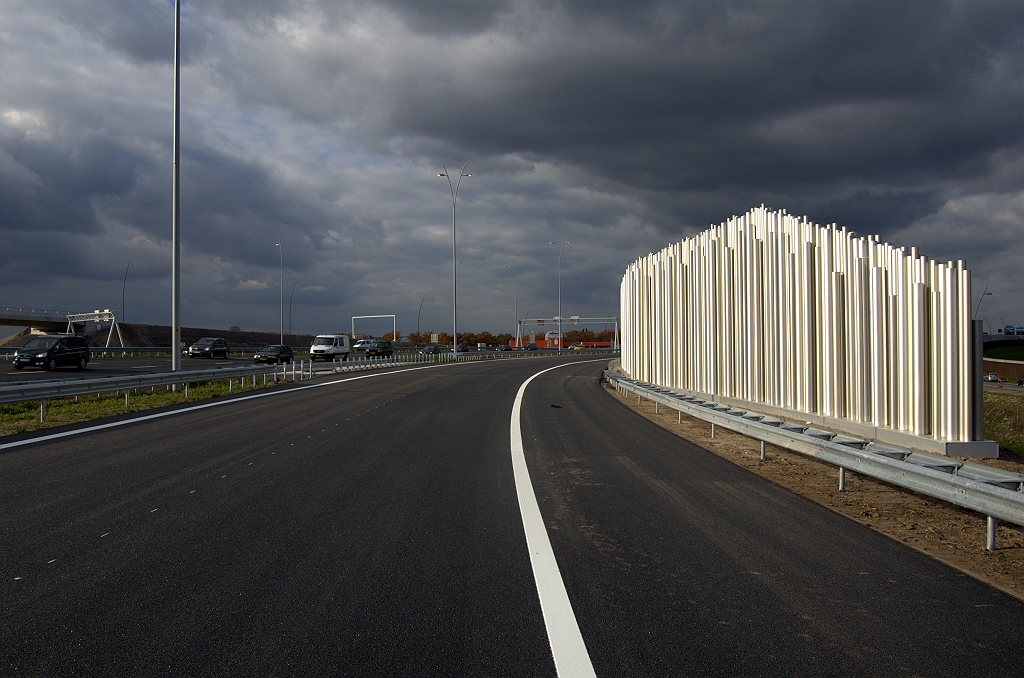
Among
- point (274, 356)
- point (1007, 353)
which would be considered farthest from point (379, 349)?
point (1007, 353)

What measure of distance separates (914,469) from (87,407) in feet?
59.1

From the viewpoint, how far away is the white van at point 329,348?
54719 mm

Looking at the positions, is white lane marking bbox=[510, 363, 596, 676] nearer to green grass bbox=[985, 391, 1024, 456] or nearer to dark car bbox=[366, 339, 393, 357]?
green grass bbox=[985, 391, 1024, 456]

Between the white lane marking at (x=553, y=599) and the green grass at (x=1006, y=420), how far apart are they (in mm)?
26199

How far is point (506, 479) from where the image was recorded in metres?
8.58

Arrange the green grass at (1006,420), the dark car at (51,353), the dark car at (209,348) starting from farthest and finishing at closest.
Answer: the dark car at (209,348) → the dark car at (51,353) → the green grass at (1006,420)

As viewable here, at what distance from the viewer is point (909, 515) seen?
7215 mm

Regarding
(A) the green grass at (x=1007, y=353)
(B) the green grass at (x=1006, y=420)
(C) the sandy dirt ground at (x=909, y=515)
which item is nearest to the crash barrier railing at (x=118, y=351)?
(C) the sandy dirt ground at (x=909, y=515)

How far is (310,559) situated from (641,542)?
2613mm

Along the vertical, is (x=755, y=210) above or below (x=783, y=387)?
above

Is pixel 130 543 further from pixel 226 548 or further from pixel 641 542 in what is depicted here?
pixel 641 542

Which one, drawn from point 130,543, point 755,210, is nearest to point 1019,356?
point 755,210

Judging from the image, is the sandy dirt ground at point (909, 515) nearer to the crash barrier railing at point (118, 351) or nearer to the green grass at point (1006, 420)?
the green grass at point (1006, 420)

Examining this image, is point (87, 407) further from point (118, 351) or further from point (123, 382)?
point (118, 351)
